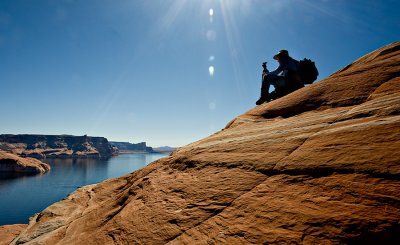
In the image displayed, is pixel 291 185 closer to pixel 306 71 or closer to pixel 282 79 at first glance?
pixel 282 79

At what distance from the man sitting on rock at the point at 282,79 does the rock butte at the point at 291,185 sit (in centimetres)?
715

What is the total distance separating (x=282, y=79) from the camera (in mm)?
17875

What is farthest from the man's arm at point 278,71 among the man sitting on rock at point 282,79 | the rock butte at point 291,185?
the rock butte at point 291,185

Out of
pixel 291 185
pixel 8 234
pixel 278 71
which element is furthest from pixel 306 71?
pixel 8 234

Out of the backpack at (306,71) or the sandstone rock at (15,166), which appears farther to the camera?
the sandstone rock at (15,166)

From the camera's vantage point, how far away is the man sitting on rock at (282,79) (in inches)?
694

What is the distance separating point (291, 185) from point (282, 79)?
1414 centimetres

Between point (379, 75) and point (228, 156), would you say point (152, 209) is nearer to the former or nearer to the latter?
point (228, 156)

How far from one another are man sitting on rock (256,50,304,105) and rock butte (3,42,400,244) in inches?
281

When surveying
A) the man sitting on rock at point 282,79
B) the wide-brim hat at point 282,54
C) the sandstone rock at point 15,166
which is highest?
the wide-brim hat at point 282,54

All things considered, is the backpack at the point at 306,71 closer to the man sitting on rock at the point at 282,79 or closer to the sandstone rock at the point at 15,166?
the man sitting on rock at the point at 282,79

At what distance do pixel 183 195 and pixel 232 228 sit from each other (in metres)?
2.57

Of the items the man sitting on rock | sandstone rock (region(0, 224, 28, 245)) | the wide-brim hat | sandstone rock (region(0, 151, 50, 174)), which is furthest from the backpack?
sandstone rock (region(0, 151, 50, 174))

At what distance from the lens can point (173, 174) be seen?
9.57m
